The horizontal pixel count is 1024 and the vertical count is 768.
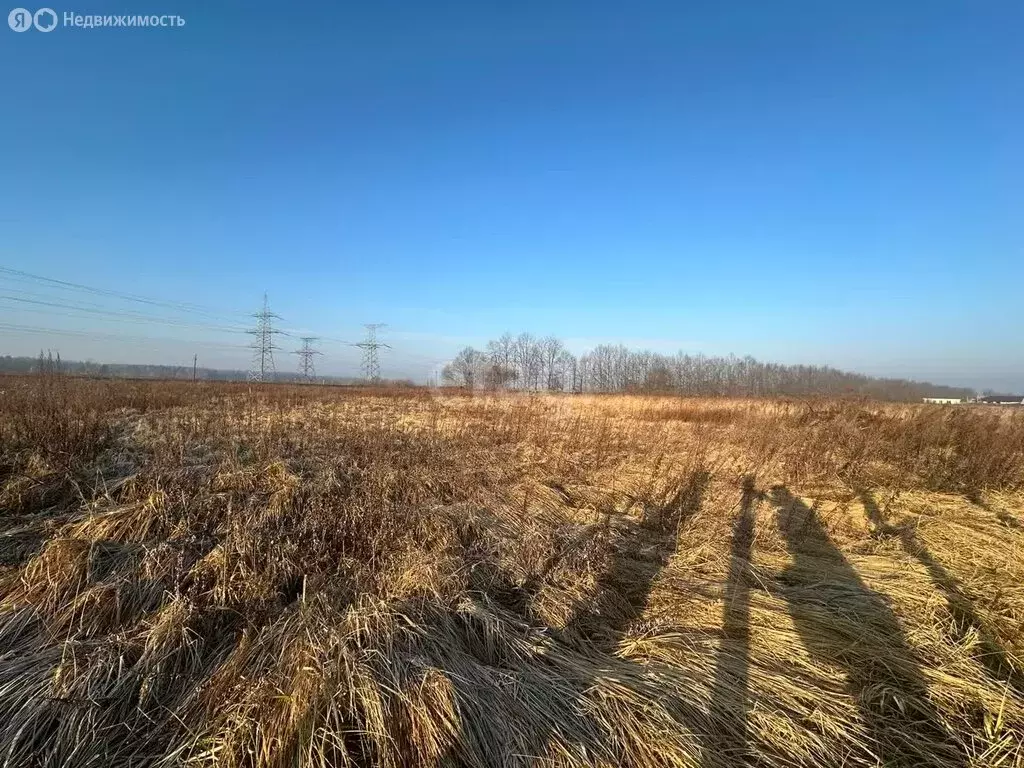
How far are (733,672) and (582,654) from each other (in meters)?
0.89

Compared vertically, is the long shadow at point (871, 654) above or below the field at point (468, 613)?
below

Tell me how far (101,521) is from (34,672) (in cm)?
188

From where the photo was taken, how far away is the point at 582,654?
10.1 feet

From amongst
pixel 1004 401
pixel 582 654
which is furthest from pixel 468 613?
pixel 1004 401

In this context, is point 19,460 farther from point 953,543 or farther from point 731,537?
point 953,543

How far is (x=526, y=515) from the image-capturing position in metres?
5.42

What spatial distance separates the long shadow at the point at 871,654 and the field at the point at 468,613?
0.06 ft

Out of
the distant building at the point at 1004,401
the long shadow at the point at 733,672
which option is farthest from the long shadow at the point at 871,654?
the distant building at the point at 1004,401

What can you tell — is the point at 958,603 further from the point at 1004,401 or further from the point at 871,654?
the point at 1004,401

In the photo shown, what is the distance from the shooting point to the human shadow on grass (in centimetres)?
224

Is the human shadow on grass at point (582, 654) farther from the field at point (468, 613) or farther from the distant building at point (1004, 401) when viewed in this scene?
the distant building at point (1004, 401)

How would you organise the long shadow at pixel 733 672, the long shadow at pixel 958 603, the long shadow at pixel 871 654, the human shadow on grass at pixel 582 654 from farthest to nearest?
the long shadow at pixel 958 603 → the long shadow at pixel 871 654 → the long shadow at pixel 733 672 → the human shadow on grass at pixel 582 654

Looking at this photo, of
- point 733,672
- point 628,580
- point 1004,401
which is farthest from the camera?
point 1004,401

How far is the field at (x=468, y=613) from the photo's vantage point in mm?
2283
